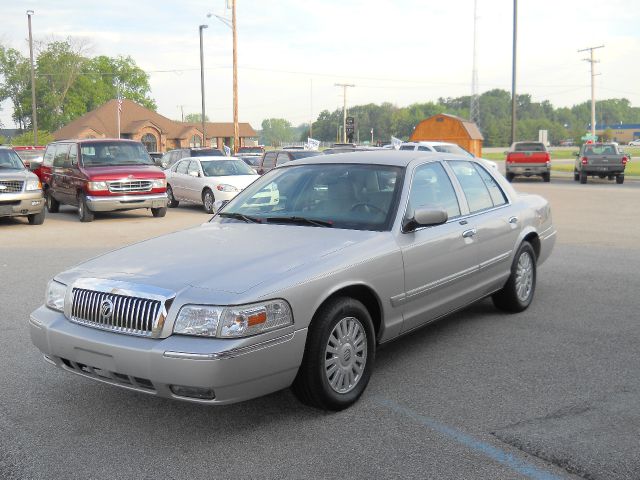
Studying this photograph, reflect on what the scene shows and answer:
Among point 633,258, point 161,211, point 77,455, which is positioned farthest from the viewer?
point 161,211

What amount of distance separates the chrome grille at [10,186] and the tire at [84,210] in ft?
4.65

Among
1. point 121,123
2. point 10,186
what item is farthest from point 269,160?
point 121,123

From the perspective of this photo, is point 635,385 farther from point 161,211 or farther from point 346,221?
point 161,211

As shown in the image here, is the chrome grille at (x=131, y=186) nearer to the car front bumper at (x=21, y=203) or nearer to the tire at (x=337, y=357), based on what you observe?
the car front bumper at (x=21, y=203)

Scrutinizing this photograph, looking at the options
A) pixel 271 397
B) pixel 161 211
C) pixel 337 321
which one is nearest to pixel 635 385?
pixel 337 321

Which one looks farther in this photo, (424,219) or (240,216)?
(240,216)

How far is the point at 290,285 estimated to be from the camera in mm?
3920

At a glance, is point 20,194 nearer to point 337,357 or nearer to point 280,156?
point 280,156

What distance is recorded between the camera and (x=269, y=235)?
15.7 ft

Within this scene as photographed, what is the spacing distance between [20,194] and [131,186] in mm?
2404

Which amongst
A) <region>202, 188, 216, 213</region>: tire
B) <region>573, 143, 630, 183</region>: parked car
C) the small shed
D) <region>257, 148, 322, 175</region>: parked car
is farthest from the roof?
<region>202, 188, 216, 213</region>: tire

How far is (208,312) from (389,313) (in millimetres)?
1449

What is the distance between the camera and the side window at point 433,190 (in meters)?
5.24

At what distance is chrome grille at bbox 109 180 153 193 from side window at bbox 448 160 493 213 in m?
11.4
